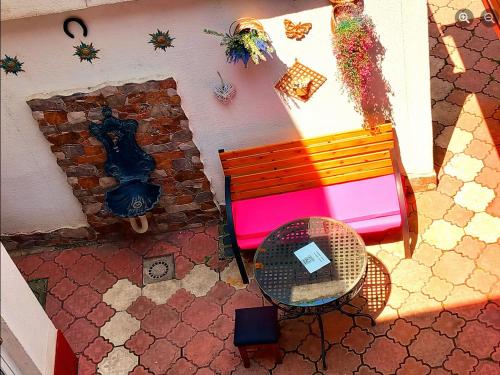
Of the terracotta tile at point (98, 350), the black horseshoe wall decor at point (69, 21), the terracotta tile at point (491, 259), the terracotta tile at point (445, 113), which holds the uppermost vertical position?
the black horseshoe wall decor at point (69, 21)

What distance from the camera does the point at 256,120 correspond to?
6.61 meters

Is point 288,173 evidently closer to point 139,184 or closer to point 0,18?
point 139,184

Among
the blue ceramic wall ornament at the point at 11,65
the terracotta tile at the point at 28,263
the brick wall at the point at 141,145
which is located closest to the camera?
the blue ceramic wall ornament at the point at 11,65

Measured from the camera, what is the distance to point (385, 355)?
20.1 feet

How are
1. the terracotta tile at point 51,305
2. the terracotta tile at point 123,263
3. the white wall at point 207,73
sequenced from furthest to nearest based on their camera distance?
the terracotta tile at point 123,263, the terracotta tile at point 51,305, the white wall at point 207,73

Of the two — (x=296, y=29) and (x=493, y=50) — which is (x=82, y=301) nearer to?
(x=296, y=29)

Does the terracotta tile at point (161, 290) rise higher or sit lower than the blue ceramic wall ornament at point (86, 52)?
lower

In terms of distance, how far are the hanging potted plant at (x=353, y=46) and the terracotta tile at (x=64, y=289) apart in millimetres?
3709

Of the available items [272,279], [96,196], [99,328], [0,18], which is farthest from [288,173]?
[0,18]

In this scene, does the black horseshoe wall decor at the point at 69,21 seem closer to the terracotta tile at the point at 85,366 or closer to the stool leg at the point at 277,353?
the terracotta tile at the point at 85,366

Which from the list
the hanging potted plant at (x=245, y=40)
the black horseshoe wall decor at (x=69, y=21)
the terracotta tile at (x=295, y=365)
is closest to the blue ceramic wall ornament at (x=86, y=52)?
the black horseshoe wall decor at (x=69, y=21)

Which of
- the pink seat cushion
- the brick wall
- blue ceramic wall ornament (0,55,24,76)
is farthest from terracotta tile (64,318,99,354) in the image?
blue ceramic wall ornament (0,55,24,76)

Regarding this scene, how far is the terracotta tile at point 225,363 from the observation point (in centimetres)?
632

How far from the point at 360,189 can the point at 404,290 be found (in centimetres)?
110
